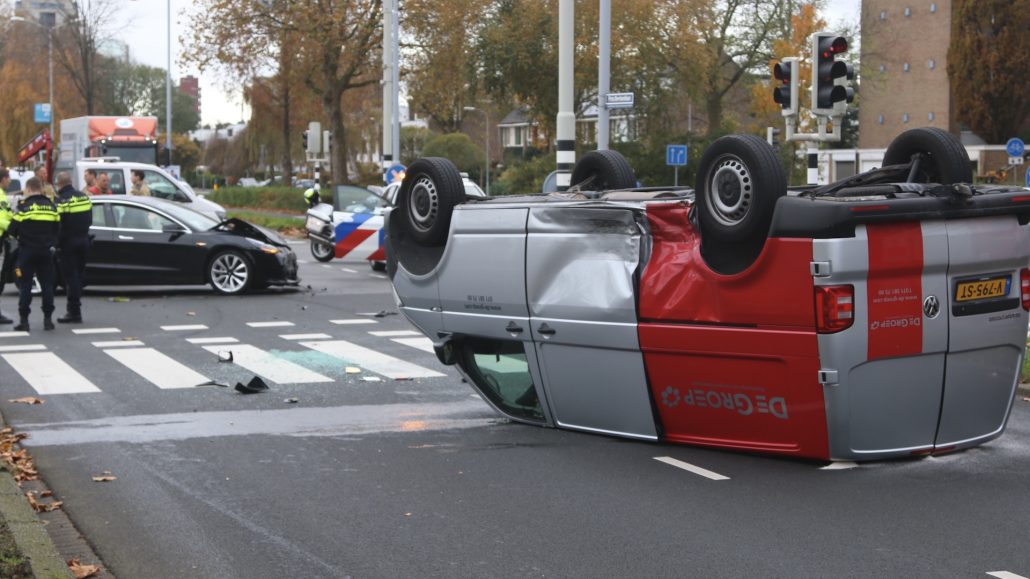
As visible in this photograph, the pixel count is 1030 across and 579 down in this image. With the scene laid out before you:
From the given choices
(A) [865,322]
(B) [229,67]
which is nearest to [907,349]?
(A) [865,322]

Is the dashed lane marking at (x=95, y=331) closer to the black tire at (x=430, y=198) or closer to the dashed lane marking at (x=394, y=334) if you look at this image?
the dashed lane marking at (x=394, y=334)

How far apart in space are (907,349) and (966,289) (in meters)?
0.54

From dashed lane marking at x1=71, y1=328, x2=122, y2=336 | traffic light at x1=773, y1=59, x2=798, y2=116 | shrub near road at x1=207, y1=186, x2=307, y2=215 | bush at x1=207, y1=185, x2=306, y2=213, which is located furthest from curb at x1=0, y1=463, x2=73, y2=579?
shrub near road at x1=207, y1=186, x2=307, y2=215

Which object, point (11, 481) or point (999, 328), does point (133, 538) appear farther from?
point (999, 328)

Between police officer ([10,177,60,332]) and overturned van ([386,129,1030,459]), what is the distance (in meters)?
8.38

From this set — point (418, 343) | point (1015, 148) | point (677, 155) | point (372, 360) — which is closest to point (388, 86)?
point (677, 155)

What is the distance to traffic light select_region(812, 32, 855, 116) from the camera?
1712cm

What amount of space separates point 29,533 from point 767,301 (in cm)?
400

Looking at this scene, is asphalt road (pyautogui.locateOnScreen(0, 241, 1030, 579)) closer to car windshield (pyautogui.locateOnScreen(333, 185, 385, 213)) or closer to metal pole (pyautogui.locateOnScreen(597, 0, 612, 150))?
metal pole (pyautogui.locateOnScreen(597, 0, 612, 150))

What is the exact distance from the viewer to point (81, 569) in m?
5.90

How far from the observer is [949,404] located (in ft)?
24.8

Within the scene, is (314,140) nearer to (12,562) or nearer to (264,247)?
(264,247)

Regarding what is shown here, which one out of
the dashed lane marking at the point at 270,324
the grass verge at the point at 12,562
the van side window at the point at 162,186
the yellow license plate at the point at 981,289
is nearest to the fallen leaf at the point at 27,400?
the grass verge at the point at 12,562

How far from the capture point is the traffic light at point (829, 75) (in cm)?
1712
